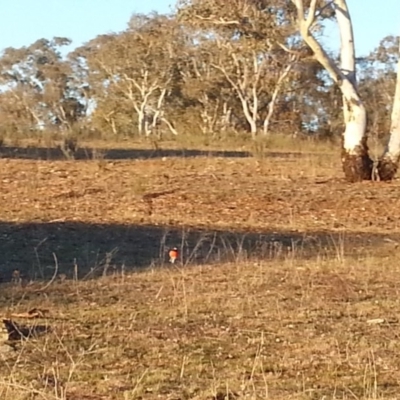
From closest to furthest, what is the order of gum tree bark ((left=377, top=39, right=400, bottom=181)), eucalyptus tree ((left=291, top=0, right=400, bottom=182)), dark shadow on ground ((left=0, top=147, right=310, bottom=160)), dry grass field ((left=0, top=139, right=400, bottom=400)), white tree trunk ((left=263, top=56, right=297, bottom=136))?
dry grass field ((left=0, top=139, right=400, bottom=400))
eucalyptus tree ((left=291, top=0, right=400, bottom=182))
gum tree bark ((left=377, top=39, right=400, bottom=181))
dark shadow on ground ((left=0, top=147, right=310, bottom=160))
white tree trunk ((left=263, top=56, right=297, bottom=136))

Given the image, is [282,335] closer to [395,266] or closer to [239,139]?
[395,266]

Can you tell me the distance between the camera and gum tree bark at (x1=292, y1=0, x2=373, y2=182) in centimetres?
1741

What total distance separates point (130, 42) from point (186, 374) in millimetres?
47528

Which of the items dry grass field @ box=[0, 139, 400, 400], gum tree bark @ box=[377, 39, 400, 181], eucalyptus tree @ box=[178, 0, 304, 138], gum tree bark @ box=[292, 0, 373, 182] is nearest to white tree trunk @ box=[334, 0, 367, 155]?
gum tree bark @ box=[292, 0, 373, 182]

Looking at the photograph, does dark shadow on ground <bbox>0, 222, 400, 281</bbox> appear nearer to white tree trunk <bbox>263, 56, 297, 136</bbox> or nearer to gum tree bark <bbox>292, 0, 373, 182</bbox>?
gum tree bark <bbox>292, 0, 373, 182</bbox>

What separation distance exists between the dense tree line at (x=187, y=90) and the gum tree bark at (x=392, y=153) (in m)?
12.3

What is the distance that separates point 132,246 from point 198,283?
305cm

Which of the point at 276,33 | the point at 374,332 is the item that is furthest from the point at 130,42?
the point at 374,332

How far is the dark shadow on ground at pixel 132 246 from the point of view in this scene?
1091 cm

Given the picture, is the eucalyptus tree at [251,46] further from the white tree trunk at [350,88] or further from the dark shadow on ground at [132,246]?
the dark shadow on ground at [132,246]

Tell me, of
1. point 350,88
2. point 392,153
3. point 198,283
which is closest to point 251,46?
point 350,88

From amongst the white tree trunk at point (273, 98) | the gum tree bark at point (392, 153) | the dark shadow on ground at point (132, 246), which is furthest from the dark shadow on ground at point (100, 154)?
the white tree trunk at point (273, 98)

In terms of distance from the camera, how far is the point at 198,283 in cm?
942

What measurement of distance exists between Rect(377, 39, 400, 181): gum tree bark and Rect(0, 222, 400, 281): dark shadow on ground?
4.36m
